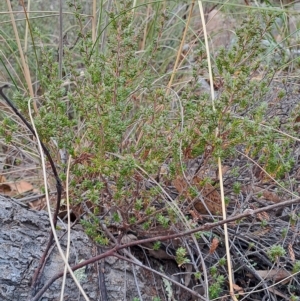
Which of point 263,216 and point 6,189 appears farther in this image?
point 6,189

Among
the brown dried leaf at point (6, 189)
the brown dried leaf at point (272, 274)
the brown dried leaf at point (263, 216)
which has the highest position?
the brown dried leaf at point (263, 216)

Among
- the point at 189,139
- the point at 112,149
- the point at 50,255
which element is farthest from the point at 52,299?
A: the point at 189,139

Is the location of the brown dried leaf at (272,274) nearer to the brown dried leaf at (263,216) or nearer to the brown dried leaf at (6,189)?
the brown dried leaf at (263,216)

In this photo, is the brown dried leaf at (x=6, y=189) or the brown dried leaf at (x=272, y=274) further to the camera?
the brown dried leaf at (x=6, y=189)

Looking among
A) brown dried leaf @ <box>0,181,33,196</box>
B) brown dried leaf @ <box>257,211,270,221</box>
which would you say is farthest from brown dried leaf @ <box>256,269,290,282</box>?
brown dried leaf @ <box>0,181,33,196</box>

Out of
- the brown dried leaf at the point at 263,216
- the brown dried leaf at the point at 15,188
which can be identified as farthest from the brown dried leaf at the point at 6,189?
the brown dried leaf at the point at 263,216

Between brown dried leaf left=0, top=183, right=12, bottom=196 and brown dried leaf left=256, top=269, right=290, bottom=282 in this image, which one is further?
brown dried leaf left=0, top=183, right=12, bottom=196

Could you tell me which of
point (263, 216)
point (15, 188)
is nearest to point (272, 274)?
point (263, 216)

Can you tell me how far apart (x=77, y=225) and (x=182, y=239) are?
27 cm

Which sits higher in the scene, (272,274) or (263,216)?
(263,216)

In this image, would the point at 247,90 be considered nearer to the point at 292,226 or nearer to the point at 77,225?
the point at 292,226

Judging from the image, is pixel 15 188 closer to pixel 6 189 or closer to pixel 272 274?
pixel 6 189

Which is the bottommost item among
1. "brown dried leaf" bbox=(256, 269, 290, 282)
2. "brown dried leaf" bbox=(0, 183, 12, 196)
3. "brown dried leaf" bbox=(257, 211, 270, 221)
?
"brown dried leaf" bbox=(0, 183, 12, 196)

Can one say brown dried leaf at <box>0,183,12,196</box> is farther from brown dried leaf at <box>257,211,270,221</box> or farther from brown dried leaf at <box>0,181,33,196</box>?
brown dried leaf at <box>257,211,270,221</box>
